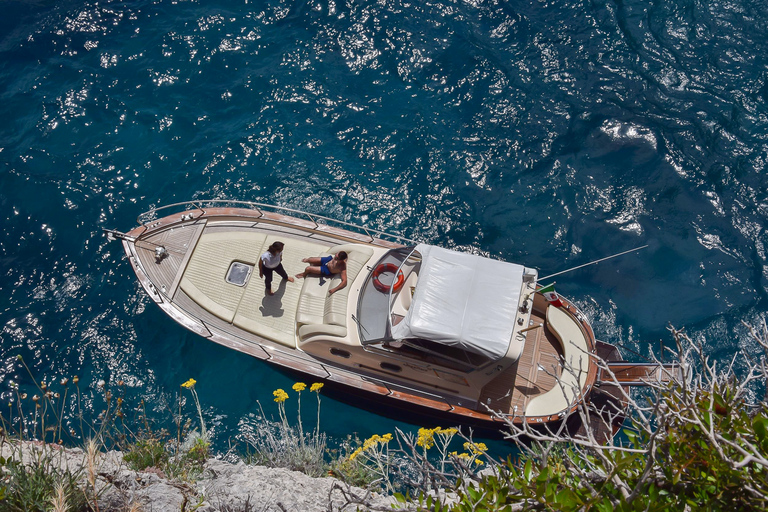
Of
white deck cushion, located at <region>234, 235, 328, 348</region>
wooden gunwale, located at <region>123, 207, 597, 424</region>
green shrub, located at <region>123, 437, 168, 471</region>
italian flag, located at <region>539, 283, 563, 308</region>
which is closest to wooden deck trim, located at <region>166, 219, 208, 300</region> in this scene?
wooden gunwale, located at <region>123, 207, 597, 424</region>

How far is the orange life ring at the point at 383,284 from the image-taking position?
960cm

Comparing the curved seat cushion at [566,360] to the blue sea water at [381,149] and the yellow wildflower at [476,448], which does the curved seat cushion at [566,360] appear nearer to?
the yellow wildflower at [476,448]

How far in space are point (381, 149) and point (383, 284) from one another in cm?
513

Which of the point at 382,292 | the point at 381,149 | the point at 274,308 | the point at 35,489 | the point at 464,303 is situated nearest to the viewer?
the point at 35,489

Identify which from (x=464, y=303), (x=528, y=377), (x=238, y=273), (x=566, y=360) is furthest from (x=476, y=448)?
(x=238, y=273)

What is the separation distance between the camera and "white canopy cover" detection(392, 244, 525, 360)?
28.2 ft

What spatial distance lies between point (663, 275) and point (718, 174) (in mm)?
3415

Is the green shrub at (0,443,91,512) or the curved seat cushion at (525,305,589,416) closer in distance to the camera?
the green shrub at (0,443,91,512)

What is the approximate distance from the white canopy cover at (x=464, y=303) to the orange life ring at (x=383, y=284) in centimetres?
53

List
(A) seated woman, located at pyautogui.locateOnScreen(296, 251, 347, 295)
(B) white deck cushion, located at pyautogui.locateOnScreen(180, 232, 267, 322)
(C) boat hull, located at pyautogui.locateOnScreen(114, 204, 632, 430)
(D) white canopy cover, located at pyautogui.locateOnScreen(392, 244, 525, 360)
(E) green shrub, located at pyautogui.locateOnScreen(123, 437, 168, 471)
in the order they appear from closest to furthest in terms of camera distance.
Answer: (E) green shrub, located at pyautogui.locateOnScreen(123, 437, 168, 471) → (D) white canopy cover, located at pyautogui.locateOnScreen(392, 244, 525, 360) → (C) boat hull, located at pyautogui.locateOnScreen(114, 204, 632, 430) → (A) seated woman, located at pyautogui.locateOnScreen(296, 251, 347, 295) → (B) white deck cushion, located at pyautogui.locateOnScreen(180, 232, 267, 322)

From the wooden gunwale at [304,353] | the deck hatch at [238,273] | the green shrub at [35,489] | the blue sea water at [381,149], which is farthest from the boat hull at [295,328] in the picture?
the green shrub at [35,489]

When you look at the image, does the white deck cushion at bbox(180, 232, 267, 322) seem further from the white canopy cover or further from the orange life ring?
the white canopy cover

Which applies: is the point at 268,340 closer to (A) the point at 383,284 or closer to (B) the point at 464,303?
(A) the point at 383,284

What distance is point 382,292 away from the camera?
9.70 meters
